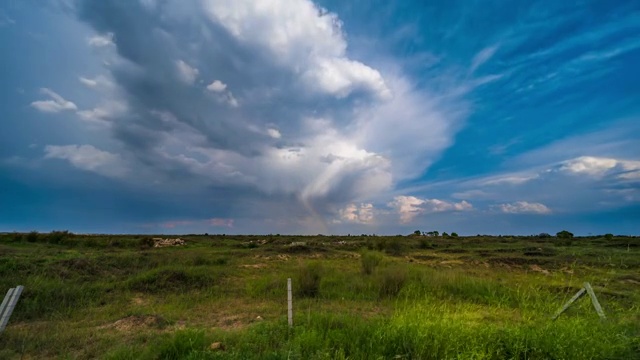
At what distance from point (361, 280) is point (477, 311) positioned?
5.20 meters

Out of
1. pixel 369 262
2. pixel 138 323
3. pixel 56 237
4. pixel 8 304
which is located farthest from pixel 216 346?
pixel 56 237

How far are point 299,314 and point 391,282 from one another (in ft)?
19.0

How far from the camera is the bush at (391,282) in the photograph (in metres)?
13.6

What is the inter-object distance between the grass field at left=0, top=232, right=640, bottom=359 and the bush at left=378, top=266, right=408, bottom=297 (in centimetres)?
6

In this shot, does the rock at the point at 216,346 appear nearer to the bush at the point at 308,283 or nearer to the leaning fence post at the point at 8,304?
the leaning fence post at the point at 8,304

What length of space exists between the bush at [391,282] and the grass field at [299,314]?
0.06m

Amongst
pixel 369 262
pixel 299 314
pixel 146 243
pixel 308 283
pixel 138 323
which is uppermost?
pixel 146 243

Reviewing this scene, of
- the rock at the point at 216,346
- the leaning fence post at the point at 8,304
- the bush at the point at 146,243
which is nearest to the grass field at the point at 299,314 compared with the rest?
the rock at the point at 216,346

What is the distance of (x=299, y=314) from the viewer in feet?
30.8

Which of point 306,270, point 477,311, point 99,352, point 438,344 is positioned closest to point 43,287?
point 99,352

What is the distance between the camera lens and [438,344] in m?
6.56

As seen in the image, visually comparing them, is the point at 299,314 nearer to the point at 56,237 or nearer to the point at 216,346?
the point at 216,346

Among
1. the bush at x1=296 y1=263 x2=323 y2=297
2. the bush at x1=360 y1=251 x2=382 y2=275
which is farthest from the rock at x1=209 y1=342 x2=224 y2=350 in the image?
the bush at x1=360 y1=251 x2=382 y2=275

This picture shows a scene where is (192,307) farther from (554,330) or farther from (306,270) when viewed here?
(554,330)
